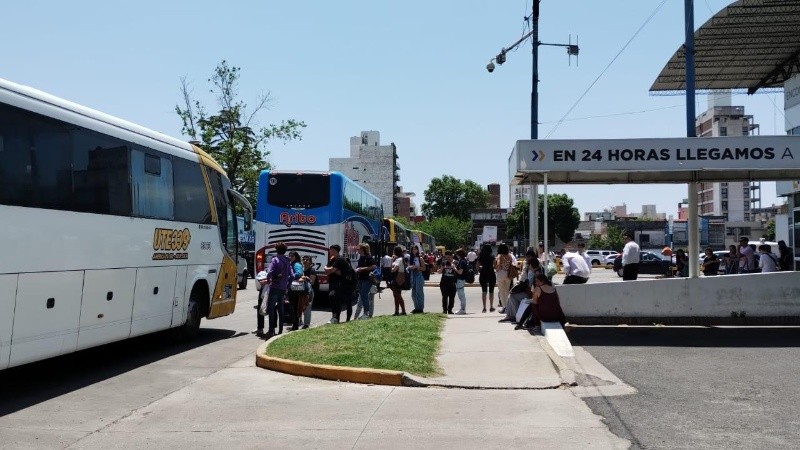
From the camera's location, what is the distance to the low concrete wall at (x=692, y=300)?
14664 mm

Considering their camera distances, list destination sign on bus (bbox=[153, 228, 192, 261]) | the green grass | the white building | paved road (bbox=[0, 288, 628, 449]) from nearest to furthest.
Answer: paved road (bbox=[0, 288, 628, 449]) → the green grass → destination sign on bus (bbox=[153, 228, 192, 261]) → the white building

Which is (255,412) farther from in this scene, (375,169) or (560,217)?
(375,169)

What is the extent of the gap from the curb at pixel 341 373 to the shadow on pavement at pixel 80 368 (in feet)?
7.41

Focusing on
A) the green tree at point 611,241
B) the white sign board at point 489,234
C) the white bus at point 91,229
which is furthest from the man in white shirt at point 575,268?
the green tree at point 611,241

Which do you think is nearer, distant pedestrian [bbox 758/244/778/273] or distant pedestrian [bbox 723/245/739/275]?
distant pedestrian [bbox 758/244/778/273]

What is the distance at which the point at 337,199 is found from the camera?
71.6ft

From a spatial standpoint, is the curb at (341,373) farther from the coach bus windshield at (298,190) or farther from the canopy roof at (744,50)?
the canopy roof at (744,50)

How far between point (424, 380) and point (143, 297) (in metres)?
4.83

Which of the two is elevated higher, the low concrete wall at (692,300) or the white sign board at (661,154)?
the white sign board at (661,154)

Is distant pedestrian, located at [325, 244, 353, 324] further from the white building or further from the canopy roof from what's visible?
the white building

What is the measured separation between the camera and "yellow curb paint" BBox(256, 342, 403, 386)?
9.41 meters

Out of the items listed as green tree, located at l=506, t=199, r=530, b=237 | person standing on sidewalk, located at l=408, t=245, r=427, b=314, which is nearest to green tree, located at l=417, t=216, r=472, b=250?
green tree, located at l=506, t=199, r=530, b=237

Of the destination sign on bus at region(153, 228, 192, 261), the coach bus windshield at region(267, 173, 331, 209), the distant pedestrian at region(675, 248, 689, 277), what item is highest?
the coach bus windshield at region(267, 173, 331, 209)

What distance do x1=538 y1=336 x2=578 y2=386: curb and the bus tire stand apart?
6.19 metres
